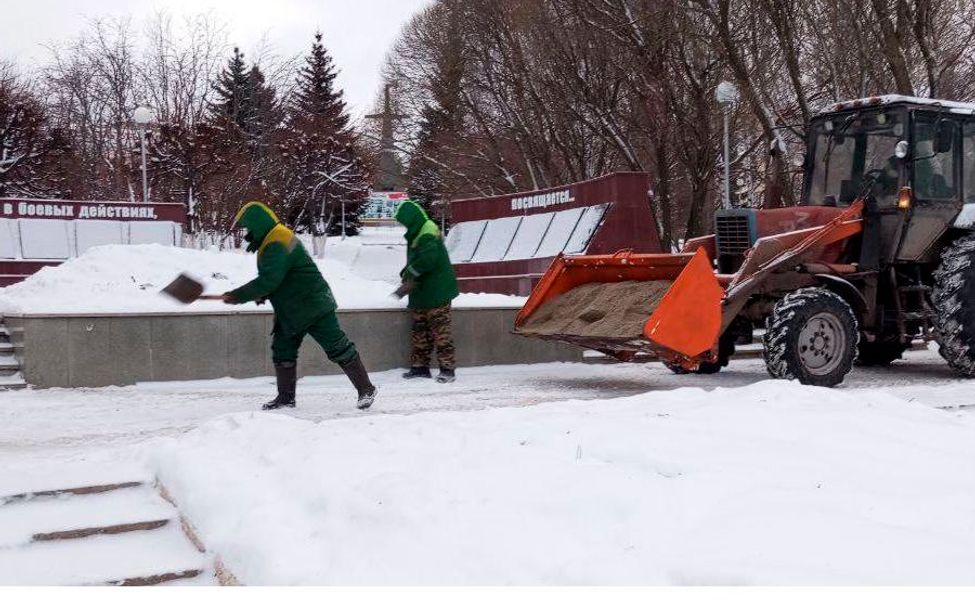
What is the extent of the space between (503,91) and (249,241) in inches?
930

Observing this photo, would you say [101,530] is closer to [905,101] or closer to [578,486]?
[578,486]

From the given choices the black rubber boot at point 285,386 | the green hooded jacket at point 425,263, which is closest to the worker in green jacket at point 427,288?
the green hooded jacket at point 425,263

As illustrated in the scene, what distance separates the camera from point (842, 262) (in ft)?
33.3

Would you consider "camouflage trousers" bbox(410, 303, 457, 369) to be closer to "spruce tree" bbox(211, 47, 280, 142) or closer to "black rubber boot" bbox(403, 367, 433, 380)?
"black rubber boot" bbox(403, 367, 433, 380)

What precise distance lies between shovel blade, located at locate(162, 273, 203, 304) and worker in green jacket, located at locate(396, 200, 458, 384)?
2.14 m

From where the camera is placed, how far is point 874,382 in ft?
33.9

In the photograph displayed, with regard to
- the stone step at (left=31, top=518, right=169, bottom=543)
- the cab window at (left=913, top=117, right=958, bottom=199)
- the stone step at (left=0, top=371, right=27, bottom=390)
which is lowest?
the stone step at (left=0, top=371, right=27, bottom=390)

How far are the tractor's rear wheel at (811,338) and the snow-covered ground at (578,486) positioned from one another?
6.54 feet

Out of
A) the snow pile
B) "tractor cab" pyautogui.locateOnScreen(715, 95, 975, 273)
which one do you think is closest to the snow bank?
"tractor cab" pyautogui.locateOnScreen(715, 95, 975, 273)

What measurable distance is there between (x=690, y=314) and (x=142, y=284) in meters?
6.39

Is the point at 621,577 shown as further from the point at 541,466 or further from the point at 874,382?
the point at 874,382

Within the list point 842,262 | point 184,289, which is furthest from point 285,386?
point 842,262

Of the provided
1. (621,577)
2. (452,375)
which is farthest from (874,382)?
(621,577)

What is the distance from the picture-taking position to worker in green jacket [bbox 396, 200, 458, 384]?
10094mm
